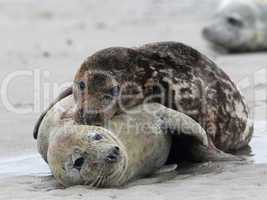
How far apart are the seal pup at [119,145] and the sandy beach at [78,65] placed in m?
0.10

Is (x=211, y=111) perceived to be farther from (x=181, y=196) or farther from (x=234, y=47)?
(x=234, y=47)

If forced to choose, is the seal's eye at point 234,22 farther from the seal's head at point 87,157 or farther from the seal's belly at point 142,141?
the seal's head at point 87,157

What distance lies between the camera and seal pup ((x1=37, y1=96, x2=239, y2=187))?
492 cm

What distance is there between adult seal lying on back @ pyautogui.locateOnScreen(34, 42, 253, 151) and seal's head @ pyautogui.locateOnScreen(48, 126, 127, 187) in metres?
0.22

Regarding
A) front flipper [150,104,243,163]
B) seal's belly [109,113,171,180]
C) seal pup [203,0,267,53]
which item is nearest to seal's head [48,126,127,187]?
seal's belly [109,113,171,180]

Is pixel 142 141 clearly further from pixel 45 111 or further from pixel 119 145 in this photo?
pixel 45 111

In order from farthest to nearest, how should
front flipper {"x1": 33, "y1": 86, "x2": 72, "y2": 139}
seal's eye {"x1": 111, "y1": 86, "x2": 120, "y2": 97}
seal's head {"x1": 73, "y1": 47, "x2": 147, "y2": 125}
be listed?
front flipper {"x1": 33, "y1": 86, "x2": 72, "y2": 139}
seal's eye {"x1": 111, "y1": 86, "x2": 120, "y2": 97}
seal's head {"x1": 73, "y1": 47, "x2": 147, "y2": 125}

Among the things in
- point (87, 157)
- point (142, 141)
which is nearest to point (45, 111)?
point (142, 141)

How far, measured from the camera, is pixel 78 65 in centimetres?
1012

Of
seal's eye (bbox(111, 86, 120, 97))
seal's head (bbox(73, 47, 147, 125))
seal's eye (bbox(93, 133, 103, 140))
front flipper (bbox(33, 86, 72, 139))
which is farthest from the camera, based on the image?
front flipper (bbox(33, 86, 72, 139))

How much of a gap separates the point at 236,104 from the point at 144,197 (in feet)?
5.02

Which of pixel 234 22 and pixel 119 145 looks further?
pixel 234 22

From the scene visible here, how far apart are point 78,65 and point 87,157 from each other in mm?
5283

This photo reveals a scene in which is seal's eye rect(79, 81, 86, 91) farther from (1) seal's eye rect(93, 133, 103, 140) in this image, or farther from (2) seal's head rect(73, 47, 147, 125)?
(1) seal's eye rect(93, 133, 103, 140)
